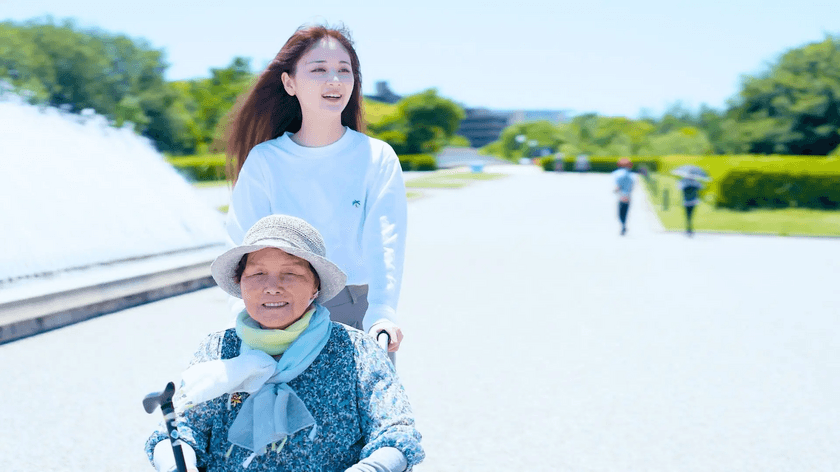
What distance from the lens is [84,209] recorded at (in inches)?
379

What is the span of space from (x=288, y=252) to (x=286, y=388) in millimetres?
336

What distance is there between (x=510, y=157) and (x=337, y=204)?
126821mm

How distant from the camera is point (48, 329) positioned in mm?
6801

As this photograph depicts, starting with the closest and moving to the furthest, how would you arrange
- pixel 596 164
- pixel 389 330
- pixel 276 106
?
pixel 389 330
pixel 276 106
pixel 596 164

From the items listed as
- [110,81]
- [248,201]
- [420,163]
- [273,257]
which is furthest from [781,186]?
[110,81]

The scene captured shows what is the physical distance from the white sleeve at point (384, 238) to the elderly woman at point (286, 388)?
462mm

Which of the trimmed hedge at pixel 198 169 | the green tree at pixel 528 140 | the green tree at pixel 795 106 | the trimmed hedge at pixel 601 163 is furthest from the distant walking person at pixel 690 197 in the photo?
the green tree at pixel 528 140

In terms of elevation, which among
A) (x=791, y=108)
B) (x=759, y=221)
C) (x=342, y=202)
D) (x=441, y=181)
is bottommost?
(x=759, y=221)

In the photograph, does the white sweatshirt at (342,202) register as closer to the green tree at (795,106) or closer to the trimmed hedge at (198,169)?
the green tree at (795,106)

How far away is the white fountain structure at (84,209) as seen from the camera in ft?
27.3

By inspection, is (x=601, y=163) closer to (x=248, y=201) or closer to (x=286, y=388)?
(x=248, y=201)

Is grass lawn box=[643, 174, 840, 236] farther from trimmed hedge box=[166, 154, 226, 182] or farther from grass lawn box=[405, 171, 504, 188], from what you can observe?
Answer: trimmed hedge box=[166, 154, 226, 182]

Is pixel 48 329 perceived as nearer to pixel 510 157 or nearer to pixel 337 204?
pixel 337 204

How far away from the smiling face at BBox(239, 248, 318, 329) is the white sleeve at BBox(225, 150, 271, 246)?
44 centimetres
